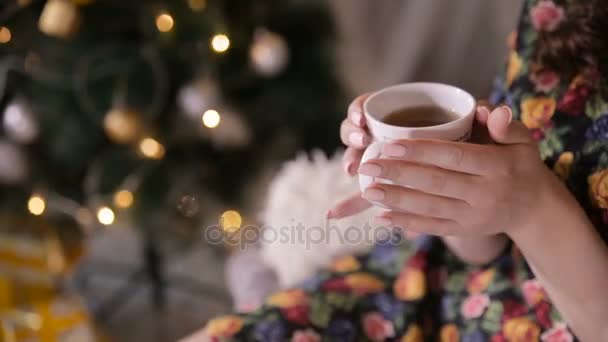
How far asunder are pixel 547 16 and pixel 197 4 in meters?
0.60

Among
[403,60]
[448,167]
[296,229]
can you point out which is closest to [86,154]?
[296,229]

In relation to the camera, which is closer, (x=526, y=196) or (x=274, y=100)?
(x=526, y=196)

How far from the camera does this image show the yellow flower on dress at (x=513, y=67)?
81cm

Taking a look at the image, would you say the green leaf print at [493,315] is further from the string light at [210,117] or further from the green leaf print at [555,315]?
the string light at [210,117]

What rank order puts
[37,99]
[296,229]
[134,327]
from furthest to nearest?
[134,327] < [37,99] < [296,229]

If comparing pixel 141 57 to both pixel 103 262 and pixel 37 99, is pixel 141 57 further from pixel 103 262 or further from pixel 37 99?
pixel 103 262

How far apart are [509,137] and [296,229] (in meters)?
0.42

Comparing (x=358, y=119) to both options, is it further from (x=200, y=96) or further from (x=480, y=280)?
(x=200, y=96)

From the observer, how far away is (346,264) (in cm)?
87

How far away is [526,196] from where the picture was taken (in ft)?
1.95

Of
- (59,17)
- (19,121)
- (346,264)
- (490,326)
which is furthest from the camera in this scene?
(19,121)

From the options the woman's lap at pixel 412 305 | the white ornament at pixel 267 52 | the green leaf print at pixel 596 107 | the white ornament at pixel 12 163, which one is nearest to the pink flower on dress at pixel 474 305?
the woman's lap at pixel 412 305

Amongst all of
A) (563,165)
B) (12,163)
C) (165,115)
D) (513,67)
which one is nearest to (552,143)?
(563,165)

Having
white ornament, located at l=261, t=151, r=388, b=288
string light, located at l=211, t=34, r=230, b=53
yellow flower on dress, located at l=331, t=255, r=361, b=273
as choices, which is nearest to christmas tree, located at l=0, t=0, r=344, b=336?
string light, located at l=211, t=34, r=230, b=53
